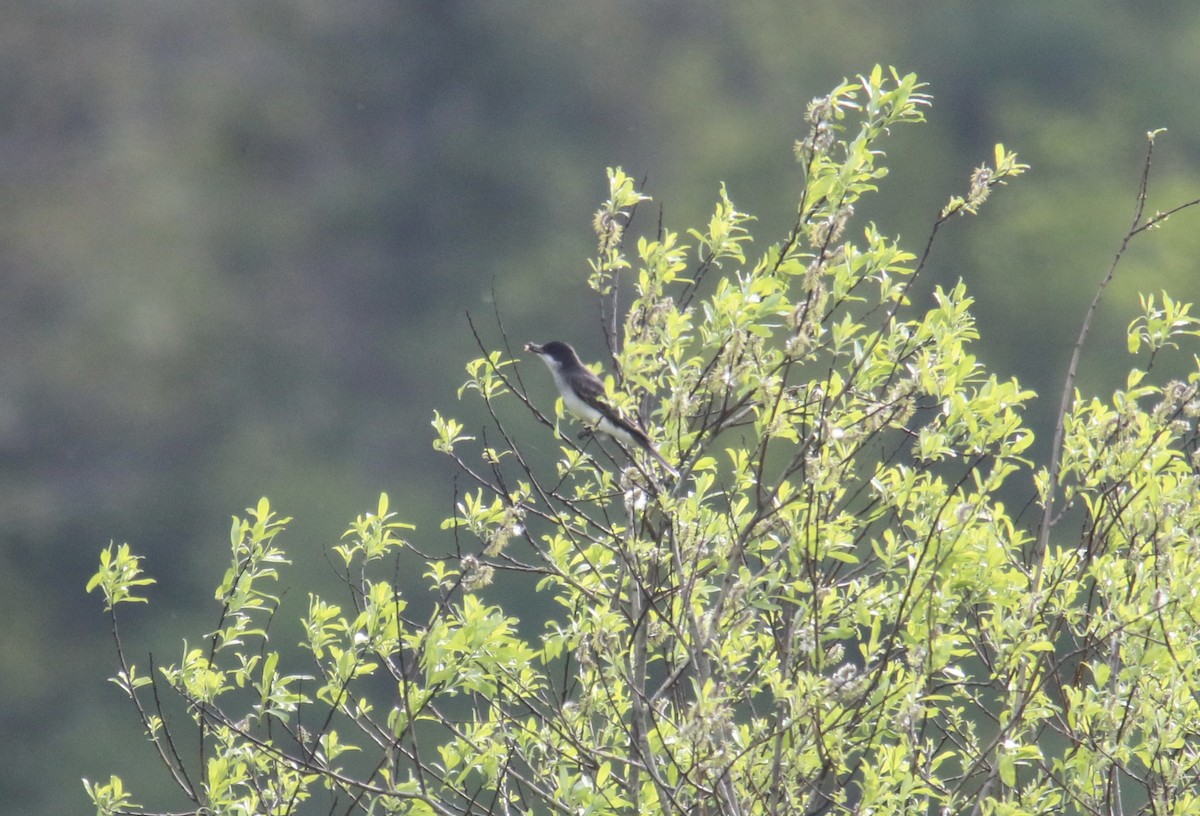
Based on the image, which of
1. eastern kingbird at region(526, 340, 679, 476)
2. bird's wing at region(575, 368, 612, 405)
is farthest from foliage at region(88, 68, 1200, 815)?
bird's wing at region(575, 368, 612, 405)

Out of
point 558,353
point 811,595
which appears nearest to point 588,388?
point 558,353

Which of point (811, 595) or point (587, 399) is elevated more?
point (587, 399)

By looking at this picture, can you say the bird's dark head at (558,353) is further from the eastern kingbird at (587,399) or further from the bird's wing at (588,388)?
the bird's wing at (588,388)

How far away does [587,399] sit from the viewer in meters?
6.08

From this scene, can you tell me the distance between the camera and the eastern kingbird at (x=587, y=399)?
4496 mm

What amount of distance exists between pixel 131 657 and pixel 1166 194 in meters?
20.3

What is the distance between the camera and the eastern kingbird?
177 inches

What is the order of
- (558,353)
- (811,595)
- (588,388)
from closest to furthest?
(811,595) → (588,388) → (558,353)

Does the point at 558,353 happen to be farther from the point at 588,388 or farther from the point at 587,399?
the point at 587,399

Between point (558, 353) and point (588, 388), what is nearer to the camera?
point (588, 388)

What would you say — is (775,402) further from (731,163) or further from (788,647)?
(731,163)

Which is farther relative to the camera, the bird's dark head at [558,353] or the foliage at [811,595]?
the bird's dark head at [558,353]

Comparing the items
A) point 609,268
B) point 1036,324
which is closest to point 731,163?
point 1036,324

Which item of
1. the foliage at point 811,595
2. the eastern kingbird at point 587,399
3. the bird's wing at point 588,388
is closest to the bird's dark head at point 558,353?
the eastern kingbird at point 587,399
